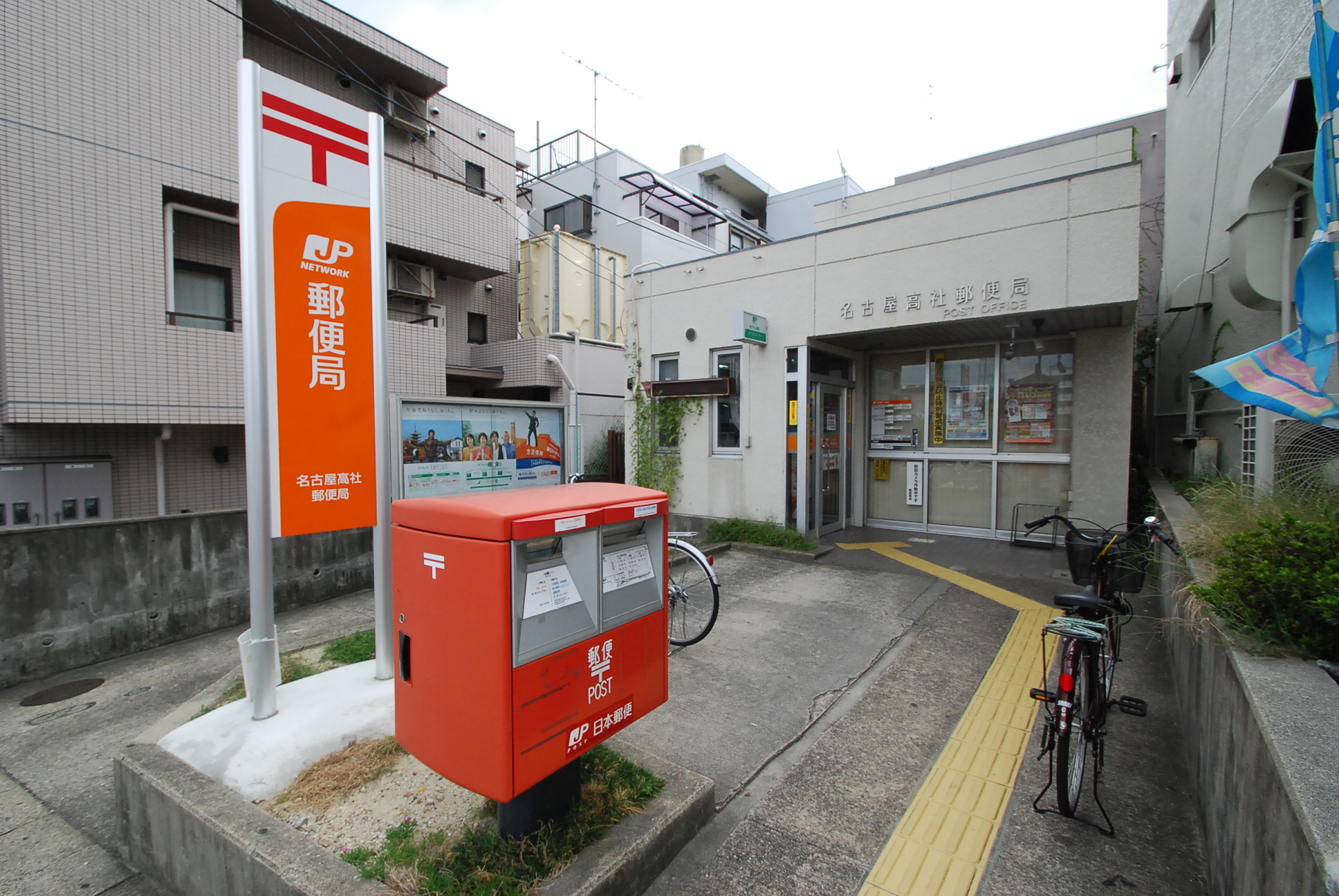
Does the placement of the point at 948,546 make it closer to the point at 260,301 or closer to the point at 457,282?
the point at 260,301

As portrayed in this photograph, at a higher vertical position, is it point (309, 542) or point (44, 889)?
point (309, 542)

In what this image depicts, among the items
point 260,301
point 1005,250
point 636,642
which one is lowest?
point 636,642

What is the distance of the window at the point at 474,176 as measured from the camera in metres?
13.1

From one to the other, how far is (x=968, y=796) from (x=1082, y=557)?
72.2 inches

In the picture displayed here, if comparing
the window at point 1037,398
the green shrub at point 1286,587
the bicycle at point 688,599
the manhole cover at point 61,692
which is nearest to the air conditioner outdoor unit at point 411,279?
the manhole cover at point 61,692

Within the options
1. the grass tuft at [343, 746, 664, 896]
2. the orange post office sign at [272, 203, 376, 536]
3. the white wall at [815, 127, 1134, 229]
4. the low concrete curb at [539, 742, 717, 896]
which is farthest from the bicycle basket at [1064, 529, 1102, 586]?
the white wall at [815, 127, 1134, 229]

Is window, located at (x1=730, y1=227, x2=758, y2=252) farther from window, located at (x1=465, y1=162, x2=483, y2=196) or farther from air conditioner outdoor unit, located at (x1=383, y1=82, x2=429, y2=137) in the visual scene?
air conditioner outdoor unit, located at (x1=383, y1=82, x2=429, y2=137)

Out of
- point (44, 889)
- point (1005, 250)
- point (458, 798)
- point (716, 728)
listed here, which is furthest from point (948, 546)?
point (44, 889)

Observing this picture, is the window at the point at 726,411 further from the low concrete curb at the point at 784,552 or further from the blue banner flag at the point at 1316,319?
the blue banner flag at the point at 1316,319

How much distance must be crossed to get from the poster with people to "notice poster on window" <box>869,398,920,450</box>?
4855mm

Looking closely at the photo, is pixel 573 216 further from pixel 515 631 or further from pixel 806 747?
pixel 515 631

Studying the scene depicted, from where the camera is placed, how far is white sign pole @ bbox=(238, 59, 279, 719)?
3.01 metres

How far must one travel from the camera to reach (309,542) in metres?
6.65

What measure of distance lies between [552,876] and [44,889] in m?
2.38
